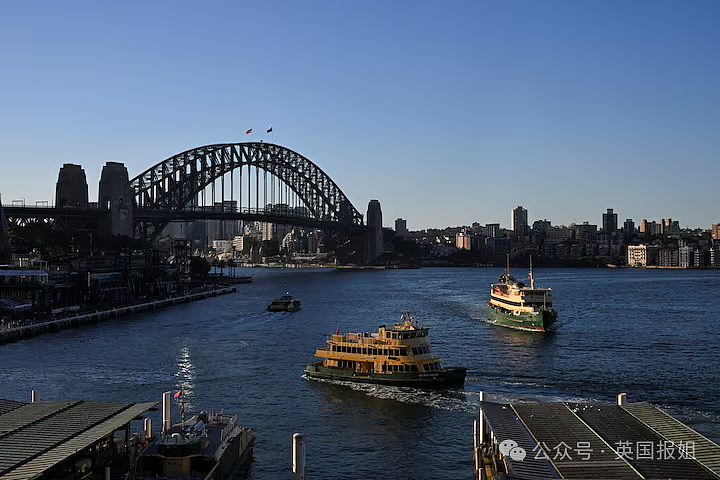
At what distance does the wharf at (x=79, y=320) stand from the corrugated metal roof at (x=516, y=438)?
42.2 m

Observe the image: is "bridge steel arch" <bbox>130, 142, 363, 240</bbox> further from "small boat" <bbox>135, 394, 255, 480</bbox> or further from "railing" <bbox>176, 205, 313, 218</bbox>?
"small boat" <bbox>135, 394, 255, 480</bbox>

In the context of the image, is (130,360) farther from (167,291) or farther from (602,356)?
(167,291)

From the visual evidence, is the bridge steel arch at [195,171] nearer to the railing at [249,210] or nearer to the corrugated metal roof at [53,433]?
the railing at [249,210]

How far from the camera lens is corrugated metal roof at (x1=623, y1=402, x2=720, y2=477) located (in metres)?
17.6

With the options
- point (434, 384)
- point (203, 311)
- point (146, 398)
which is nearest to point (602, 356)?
point (434, 384)

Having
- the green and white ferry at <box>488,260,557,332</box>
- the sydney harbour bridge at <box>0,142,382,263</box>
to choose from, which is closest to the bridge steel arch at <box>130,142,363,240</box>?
the sydney harbour bridge at <box>0,142,382,263</box>

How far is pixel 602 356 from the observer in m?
48.8

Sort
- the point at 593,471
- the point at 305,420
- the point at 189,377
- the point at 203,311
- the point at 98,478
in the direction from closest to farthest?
1. the point at 593,471
2. the point at 98,478
3. the point at 305,420
4. the point at 189,377
5. the point at 203,311

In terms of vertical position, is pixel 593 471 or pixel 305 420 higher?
pixel 593 471

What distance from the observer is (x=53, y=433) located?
19.9 meters

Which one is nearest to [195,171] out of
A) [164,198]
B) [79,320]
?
[164,198]

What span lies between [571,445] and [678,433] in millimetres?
3027

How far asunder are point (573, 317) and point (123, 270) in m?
50.0

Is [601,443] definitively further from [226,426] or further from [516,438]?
[226,426]
